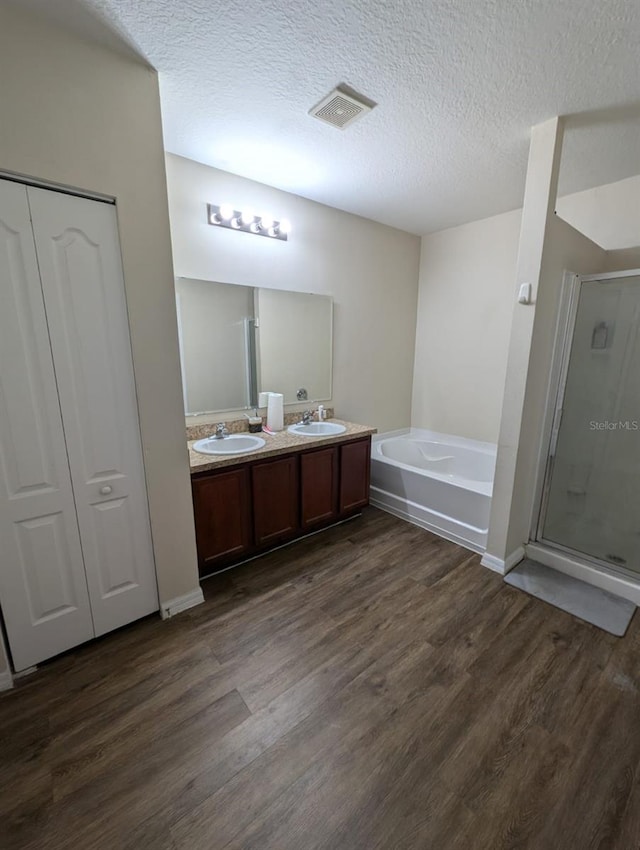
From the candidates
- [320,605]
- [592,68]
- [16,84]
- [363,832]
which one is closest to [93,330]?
[16,84]

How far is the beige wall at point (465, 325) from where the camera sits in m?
3.16

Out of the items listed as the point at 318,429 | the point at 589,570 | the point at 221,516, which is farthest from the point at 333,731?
the point at 318,429

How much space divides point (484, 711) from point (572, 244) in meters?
2.60

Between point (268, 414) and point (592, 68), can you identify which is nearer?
point (592, 68)

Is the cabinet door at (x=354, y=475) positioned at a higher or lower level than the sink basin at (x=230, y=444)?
lower

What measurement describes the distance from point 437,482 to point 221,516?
166 centimetres

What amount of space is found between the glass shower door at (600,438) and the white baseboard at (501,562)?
0.92 ft

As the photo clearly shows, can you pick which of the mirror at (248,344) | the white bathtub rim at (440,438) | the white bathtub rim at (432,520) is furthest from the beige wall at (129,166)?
the white bathtub rim at (440,438)

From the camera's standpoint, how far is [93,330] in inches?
60.0

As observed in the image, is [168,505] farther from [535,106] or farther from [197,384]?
[535,106]

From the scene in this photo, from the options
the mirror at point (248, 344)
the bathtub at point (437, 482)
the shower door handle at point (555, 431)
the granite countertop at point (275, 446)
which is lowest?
the bathtub at point (437, 482)

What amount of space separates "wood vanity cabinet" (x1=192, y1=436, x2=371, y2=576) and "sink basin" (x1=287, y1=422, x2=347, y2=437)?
189 mm

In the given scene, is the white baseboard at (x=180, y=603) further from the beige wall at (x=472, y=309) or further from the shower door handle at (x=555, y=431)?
the beige wall at (x=472, y=309)

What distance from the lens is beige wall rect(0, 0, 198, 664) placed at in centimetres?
127
